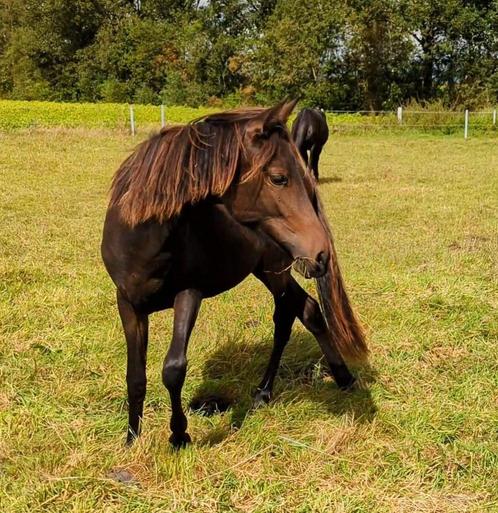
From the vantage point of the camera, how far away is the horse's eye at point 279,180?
177 cm

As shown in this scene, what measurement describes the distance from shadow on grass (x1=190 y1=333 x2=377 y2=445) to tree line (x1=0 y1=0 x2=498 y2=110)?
22.8m

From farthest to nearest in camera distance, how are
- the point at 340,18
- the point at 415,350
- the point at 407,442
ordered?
the point at 340,18 → the point at 415,350 → the point at 407,442

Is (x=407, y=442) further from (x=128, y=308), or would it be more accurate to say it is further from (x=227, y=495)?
(x=128, y=308)

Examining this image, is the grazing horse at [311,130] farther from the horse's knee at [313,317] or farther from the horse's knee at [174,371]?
the horse's knee at [174,371]

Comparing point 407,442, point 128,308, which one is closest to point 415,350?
point 407,442

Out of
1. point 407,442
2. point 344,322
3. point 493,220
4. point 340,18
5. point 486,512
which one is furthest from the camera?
point 340,18

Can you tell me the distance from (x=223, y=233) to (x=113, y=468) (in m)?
1.00

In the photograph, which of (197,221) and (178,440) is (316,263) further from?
(178,440)

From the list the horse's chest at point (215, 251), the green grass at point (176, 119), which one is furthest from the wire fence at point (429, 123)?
the horse's chest at point (215, 251)

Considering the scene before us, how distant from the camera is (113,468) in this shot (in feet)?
7.47

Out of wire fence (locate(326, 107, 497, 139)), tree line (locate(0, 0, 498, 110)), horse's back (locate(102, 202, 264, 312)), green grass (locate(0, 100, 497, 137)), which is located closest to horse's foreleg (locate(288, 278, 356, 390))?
horse's back (locate(102, 202, 264, 312))

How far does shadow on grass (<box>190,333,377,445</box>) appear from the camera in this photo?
285cm

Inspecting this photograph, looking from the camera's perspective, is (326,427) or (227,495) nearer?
(227,495)

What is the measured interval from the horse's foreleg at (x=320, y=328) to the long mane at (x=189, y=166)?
3.92 feet
